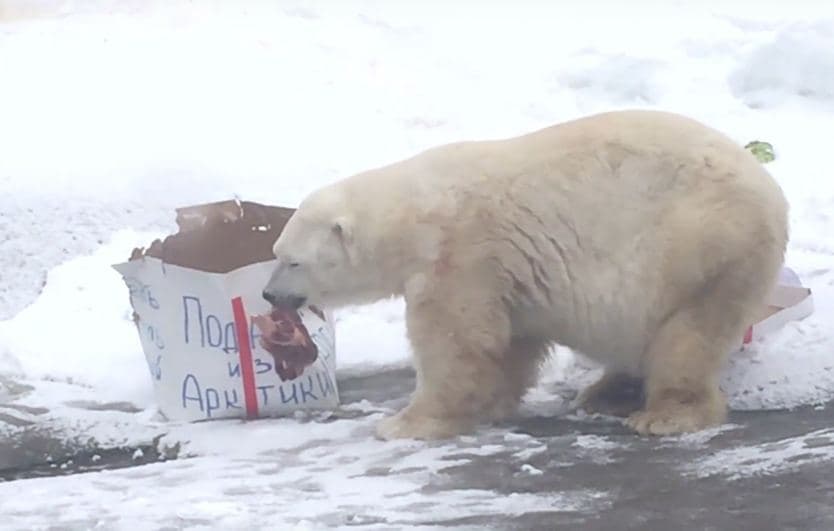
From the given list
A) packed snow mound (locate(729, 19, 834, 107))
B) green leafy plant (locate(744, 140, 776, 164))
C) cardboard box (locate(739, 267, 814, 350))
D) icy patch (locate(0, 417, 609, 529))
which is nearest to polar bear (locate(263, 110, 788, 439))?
icy patch (locate(0, 417, 609, 529))

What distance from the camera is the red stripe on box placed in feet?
13.9

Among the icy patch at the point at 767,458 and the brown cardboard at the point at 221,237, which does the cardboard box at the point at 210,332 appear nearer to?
the brown cardboard at the point at 221,237

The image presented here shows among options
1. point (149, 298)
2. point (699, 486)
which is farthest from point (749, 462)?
point (149, 298)

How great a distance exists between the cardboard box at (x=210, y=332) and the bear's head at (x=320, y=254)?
13cm

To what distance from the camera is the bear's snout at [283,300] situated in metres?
4.17

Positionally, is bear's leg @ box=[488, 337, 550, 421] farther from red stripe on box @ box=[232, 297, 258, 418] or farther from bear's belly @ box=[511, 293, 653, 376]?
red stripe on box @ box=[232, 297, 258, 418]

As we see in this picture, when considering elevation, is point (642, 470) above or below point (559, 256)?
below

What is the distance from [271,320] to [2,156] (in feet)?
11.2

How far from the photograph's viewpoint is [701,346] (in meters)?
3.99

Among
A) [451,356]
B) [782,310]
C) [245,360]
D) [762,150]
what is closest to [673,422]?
[451,356]

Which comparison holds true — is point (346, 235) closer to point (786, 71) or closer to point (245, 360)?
point (245, 360)

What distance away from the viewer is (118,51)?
27.8 ft

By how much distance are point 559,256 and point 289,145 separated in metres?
3.52

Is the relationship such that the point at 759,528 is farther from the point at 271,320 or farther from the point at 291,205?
→ the point at 291,205
